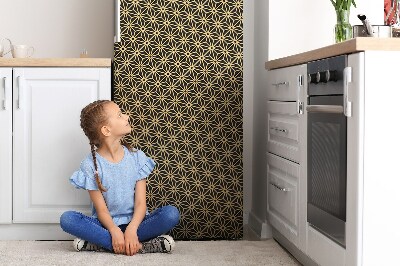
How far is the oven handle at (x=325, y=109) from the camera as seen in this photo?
8.70 feet

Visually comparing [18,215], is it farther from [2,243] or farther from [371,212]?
[371,212]

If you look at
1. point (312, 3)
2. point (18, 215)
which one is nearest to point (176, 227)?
point (18, 215)

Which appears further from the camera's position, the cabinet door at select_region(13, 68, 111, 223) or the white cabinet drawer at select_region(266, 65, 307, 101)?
the cabinet door at select_region(13, 68, 111, 223)

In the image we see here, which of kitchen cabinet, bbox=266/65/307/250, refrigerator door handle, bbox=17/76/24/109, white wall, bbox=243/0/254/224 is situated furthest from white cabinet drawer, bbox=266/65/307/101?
refrigerator door handle, bbox=17/76/24/109

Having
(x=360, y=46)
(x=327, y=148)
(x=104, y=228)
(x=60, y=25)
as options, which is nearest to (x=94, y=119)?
(x=104, y=228)

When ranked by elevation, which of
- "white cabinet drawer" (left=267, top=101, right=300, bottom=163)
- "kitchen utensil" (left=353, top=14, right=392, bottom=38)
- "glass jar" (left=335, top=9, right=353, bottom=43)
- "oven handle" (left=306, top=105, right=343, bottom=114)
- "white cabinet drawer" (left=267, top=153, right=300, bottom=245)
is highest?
"glass jar" (left=335, top=9, right=353, bottom=43)

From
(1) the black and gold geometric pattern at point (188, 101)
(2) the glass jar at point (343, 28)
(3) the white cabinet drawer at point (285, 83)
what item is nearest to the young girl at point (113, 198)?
(1) the black and gold geometric pattern at point (188, 101)

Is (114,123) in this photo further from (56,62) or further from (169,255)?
(169,255)

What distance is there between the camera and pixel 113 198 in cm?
364

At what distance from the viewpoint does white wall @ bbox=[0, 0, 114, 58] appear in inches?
175

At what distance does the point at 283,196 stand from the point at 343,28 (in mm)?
817

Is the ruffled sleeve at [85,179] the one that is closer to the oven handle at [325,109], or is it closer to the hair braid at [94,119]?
the hair braid at [94,119]

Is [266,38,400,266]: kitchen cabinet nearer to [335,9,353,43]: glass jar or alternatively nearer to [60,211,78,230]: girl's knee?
[335,9,353,43]: glass jar

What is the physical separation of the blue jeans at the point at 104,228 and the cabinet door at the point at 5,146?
0.41 metres
